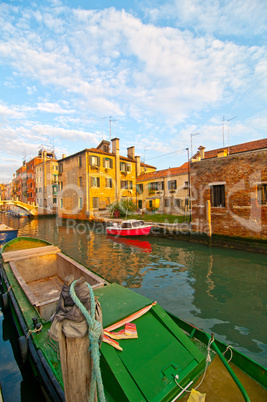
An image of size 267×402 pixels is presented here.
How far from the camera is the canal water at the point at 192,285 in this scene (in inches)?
183

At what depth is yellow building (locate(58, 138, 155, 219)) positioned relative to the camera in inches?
1123

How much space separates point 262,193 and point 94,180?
71.0 ft

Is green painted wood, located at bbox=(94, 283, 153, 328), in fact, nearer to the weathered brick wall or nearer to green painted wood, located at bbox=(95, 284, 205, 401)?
green painted wood, located at bbox=(95, 284, 205, 401)

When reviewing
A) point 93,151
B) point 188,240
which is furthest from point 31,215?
point 188,240

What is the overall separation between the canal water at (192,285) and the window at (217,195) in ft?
10.4

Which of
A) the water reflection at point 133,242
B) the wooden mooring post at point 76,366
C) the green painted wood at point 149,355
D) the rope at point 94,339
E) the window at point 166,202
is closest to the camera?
the rope at point 94,339

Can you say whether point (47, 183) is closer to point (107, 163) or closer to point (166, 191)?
point (107, 163)

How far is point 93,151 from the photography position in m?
28.4

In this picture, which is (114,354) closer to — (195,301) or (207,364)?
(207,364)

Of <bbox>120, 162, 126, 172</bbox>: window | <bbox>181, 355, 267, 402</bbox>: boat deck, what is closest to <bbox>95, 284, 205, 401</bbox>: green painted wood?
<bbox>181, 355, 267, 402</bbox>: boat deck

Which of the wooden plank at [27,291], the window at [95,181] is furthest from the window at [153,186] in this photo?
the wooden plank at [27,291]

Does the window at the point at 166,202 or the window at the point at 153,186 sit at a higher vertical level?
the window at the point at 153,186

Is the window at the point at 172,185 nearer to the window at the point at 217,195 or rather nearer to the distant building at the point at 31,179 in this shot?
the window at the point at 217,195

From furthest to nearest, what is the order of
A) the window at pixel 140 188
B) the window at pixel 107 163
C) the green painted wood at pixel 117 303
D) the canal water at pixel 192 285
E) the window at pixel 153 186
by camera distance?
the window at pixel 140 188
the window at pixel 153 186
the window at pixel 107 163
the canal water at pixel 192 285
the green painted wood at pixel 117 303
